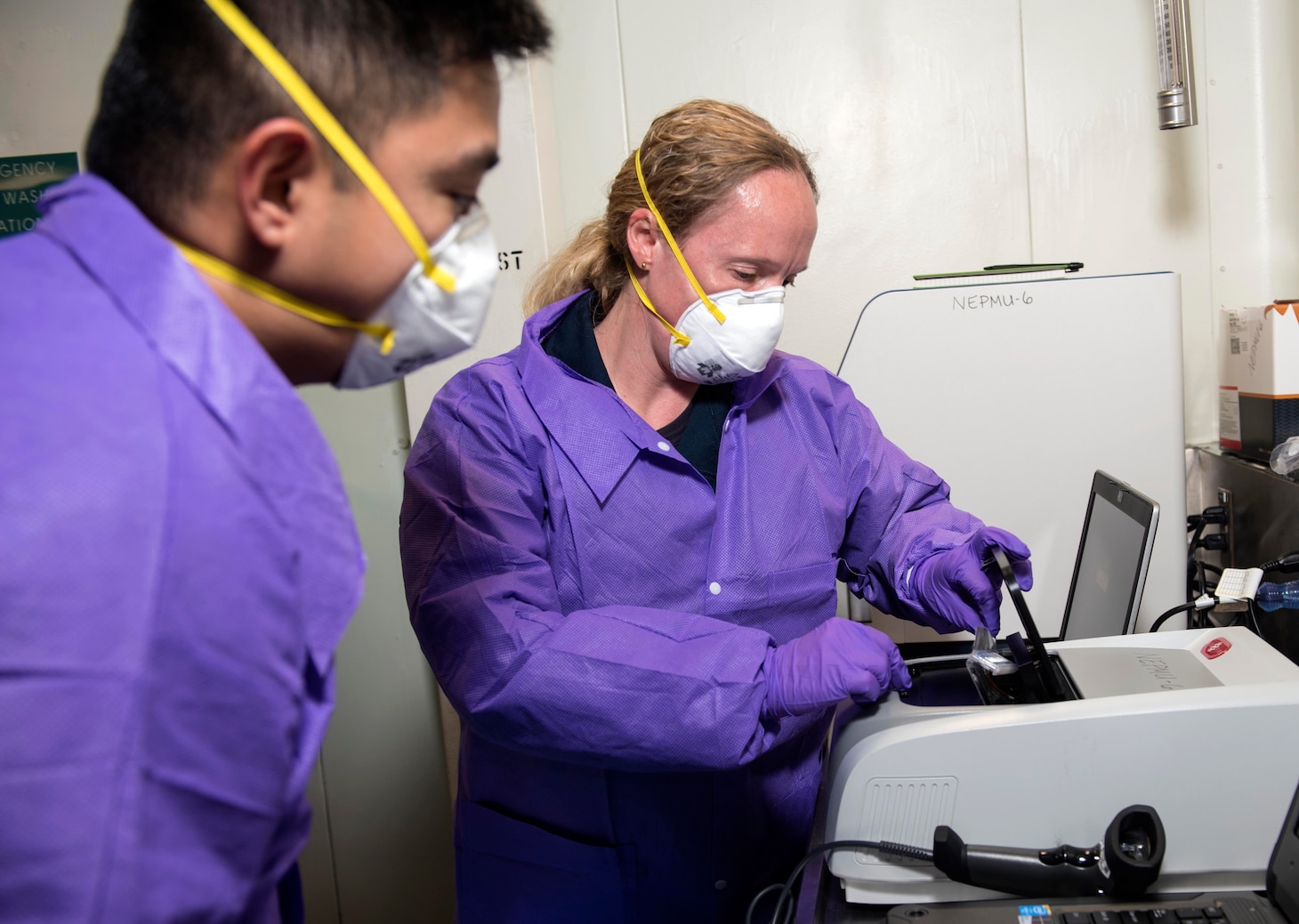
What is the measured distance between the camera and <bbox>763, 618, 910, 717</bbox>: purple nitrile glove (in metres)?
0.90

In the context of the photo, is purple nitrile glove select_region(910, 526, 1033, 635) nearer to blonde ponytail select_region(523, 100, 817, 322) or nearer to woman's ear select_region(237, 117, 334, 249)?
blonde ponytail select_region(523, 100, 817, 322)

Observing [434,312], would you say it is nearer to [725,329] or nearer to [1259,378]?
[725,329]

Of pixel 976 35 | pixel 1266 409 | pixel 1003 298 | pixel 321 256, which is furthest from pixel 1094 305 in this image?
pixel 321 256

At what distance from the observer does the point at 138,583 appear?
1.26ft

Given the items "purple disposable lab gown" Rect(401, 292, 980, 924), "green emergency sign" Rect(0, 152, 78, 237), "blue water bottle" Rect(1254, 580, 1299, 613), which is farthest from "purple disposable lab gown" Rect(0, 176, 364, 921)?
"green emergency sign" Rect(0, 152, 78, 237)

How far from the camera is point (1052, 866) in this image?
2.51ft

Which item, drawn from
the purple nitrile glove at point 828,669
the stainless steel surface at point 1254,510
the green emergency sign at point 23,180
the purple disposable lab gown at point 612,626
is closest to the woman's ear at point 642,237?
the purple disposable lab gown at point 612,626

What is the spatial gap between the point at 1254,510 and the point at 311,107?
1.66m

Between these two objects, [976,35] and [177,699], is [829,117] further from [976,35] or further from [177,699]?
[177,699]

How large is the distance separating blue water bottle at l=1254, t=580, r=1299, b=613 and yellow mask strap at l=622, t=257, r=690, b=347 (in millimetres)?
815

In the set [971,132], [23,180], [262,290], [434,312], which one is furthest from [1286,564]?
[23,180]

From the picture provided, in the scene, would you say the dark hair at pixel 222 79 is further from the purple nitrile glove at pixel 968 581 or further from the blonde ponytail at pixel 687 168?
the purple nitrile glove at pixel 968 581

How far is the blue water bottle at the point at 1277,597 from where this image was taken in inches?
45.8

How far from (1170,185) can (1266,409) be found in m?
0.54
